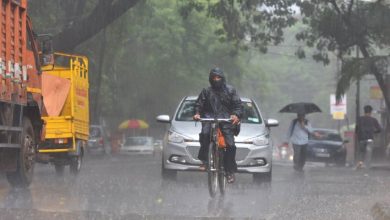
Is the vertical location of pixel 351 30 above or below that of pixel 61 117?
above

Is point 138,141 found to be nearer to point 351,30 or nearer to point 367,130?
point 351,30

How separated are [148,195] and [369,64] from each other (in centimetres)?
1605

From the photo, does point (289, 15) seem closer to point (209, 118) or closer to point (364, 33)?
point (364, 33)

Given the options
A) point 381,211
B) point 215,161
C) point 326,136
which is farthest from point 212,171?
point 326,136

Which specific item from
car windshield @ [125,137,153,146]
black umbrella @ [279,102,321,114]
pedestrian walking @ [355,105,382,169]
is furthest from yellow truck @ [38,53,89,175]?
car windshield @ [125,137,153,146]

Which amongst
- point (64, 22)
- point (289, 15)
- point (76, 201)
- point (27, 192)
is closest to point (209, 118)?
point (76, 201)

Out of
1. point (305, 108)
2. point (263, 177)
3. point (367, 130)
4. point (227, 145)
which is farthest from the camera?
point (305, 108)

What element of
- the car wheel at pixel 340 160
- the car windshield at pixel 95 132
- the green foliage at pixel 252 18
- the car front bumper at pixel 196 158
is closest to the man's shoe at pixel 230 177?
the car front bumper at pixel 196 158

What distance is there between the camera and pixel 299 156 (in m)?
19.0

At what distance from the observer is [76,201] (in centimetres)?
947

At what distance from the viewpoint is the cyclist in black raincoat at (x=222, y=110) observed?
10055 mm

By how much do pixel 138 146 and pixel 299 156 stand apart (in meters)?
26.2

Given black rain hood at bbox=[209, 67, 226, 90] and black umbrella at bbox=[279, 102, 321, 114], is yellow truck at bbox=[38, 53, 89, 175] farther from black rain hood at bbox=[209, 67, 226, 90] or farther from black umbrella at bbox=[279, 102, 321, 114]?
black umbrella at bbox=[279, 102, 321, 114]

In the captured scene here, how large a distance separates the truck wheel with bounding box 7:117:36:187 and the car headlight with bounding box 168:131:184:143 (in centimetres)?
259
